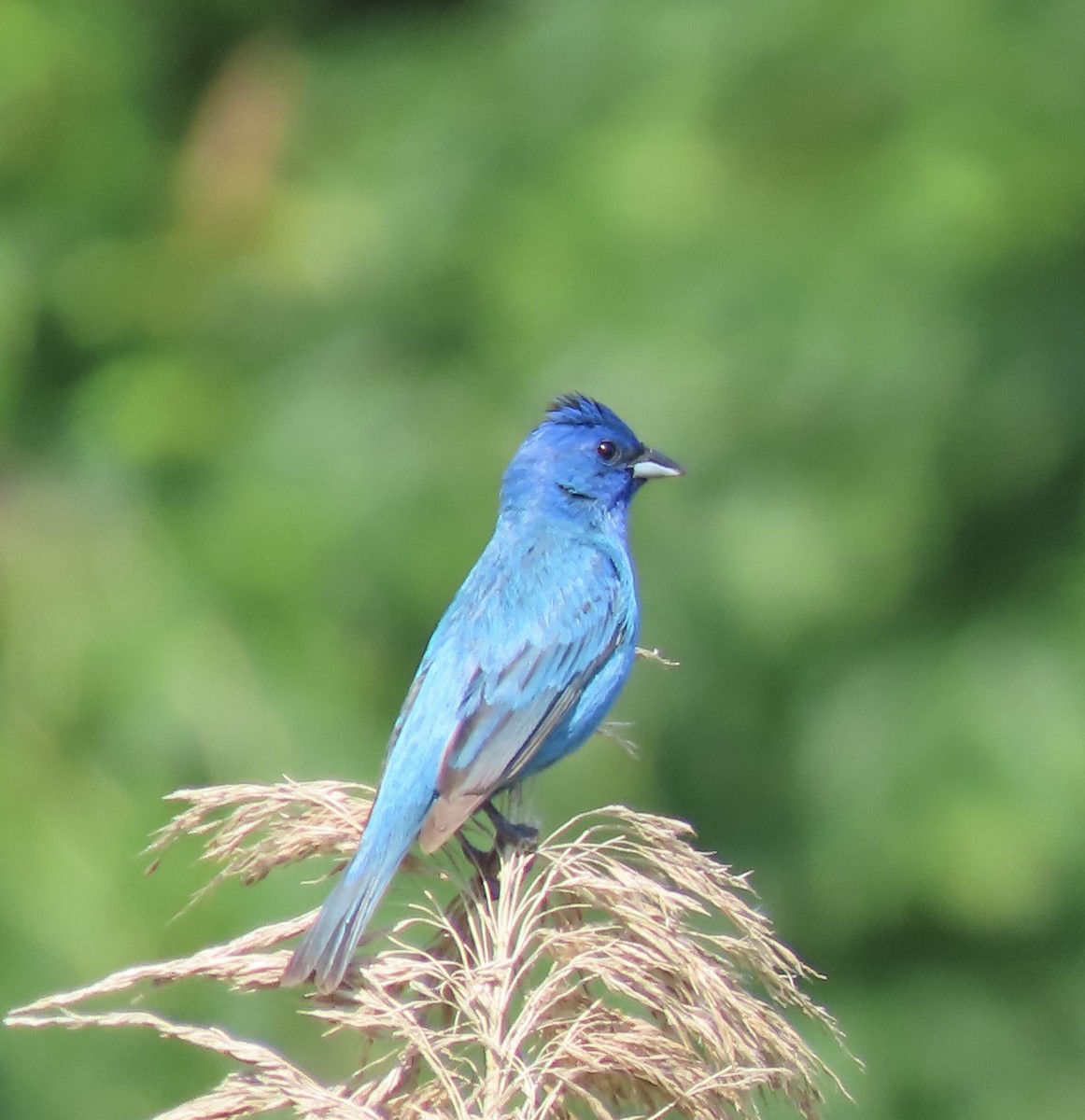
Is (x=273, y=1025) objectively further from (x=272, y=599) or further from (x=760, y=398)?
(x=760, y=398)

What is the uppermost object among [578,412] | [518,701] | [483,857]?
[578,412]

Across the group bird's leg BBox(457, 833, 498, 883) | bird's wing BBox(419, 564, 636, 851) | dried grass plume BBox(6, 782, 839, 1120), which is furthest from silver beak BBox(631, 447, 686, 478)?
dried grass plume BBox(6, 782, 839, 1120)

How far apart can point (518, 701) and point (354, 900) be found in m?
0.94

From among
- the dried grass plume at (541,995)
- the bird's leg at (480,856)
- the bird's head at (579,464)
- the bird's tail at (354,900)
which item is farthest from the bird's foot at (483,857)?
the bird's head at (579,464)

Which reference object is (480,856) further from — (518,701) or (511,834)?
(518,701)

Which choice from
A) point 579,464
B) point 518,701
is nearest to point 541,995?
point 518,701

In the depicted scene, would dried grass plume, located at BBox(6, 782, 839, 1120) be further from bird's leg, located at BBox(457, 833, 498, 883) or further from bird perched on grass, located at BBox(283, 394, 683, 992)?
bird's leg, located at BBox(457, 833, 498, 883)

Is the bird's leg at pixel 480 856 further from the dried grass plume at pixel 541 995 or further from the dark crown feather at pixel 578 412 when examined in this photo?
the dark crown feather at pixel 578 412

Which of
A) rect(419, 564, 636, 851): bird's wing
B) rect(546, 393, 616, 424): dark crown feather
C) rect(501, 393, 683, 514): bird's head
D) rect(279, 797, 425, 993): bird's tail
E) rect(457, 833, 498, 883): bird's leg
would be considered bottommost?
rect(457, 833, 498, 883): bird's leg

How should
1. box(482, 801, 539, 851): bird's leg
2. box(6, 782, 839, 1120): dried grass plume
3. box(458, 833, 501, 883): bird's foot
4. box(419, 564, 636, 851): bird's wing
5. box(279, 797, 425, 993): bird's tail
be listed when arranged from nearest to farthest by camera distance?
box(6, 782, 839, 1120): dried grass plume, box(279, 797, 425, 993): bird's tail, box(482, 801, 539, 851): bird's leg, box(458, 833, 501, 883): bird's foot, box(419, 564, 636, 851): bird's wing

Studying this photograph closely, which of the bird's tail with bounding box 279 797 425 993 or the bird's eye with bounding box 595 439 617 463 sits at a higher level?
the bird's eye with bounding box 595 439 617 463

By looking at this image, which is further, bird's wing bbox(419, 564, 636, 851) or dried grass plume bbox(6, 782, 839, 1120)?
bird's wing bbox(419, 564, 636, 851)

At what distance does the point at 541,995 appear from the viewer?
2.61m

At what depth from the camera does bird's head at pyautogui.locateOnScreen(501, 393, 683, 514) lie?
466cm
